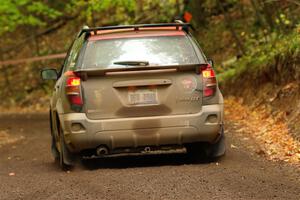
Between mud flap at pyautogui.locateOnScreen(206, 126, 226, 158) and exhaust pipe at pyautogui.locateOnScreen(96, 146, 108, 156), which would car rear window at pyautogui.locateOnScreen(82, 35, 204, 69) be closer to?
exhaust pipe at pyautogui.locateOnScreen(96, 146, 108, 156)

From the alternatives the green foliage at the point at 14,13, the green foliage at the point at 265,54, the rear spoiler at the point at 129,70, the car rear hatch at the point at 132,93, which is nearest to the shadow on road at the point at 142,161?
the car rear hatch at the point at 132,93

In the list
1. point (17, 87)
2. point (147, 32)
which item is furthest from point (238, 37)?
point (147, 32)

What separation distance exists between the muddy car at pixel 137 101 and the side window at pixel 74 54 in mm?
95

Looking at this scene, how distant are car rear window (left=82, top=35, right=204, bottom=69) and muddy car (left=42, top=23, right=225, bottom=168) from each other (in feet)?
0.04

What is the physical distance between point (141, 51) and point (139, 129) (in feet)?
3.48

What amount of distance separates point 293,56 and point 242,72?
417 centimetres

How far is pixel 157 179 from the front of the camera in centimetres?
826

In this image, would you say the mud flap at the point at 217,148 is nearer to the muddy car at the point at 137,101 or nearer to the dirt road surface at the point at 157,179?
the dirt road surface at the point at 157,179

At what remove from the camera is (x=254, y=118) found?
16031 millimetres

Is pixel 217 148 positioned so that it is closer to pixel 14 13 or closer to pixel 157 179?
pixel 157 179

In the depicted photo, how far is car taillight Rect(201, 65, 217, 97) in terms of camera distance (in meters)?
9.33

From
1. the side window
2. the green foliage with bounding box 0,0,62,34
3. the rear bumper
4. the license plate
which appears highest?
the side window

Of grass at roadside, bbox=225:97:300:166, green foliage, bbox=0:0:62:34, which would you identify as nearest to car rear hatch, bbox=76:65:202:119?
grass at roadside, bbox=225:97:300:166

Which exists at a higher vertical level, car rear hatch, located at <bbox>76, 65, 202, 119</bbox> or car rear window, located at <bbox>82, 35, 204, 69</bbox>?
car rear window, located at <bbox>82, 35, 204, 69</bbox>
